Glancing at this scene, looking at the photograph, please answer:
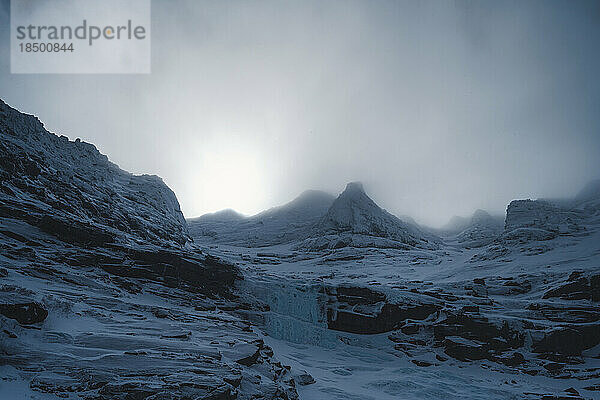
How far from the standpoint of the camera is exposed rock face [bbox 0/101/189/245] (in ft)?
88.2

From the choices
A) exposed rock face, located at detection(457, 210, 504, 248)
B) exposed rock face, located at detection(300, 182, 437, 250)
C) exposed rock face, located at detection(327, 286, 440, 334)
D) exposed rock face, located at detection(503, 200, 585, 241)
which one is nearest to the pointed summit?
exposed rock face, located at detection(300, 182, 437, 250)

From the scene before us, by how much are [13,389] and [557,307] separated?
3816cm

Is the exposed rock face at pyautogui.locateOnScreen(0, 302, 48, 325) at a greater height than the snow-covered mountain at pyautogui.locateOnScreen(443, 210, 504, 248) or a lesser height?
lesser

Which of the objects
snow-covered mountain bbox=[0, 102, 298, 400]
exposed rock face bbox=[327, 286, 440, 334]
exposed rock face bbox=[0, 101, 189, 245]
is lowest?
exposed rock face bbox=[327, 286, 440, 334]

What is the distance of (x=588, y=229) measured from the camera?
6800 centimetres

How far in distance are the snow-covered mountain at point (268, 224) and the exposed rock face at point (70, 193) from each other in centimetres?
4796

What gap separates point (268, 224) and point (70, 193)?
284 ft

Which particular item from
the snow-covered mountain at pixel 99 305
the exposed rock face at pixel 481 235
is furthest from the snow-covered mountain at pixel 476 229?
the snow-covered mountain at pixel 99 305

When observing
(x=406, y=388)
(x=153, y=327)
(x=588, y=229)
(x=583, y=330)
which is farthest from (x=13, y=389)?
(x=588, y=229)

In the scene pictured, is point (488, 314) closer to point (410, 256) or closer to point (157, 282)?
point (157, 282)

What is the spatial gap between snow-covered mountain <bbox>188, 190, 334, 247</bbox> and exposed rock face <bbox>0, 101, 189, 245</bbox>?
4796 centimetres

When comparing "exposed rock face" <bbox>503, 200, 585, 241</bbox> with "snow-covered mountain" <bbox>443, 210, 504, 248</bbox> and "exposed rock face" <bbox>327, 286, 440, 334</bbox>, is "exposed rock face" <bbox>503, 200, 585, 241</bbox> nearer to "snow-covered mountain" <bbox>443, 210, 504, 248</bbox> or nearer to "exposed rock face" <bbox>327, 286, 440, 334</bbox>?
"snow-covered mountain" <bbox>443, 210, 504, 248</bbox>

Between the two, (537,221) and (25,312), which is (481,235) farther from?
(25,312)

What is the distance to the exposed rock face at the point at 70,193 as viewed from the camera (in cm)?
2689
